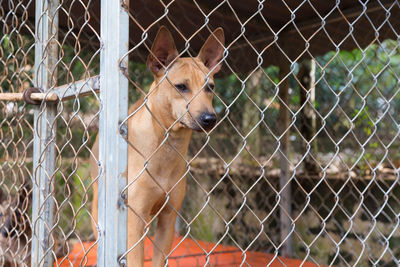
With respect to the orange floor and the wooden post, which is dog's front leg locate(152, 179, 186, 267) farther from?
the wooden post

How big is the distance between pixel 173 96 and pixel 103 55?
0.66 m

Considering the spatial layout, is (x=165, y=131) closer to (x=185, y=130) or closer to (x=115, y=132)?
(x=185, y=130)

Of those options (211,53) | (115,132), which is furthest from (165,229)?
(115,132)

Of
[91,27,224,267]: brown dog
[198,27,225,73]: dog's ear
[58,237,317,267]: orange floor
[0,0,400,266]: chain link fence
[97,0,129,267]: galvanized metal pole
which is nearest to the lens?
[97,0,129,267]: galvanized metal pole

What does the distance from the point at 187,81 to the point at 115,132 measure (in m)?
0.75

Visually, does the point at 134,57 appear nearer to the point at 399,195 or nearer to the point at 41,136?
the point at 41,136

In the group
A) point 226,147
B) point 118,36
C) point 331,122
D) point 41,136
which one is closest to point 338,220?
point 331,122

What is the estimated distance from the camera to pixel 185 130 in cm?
213

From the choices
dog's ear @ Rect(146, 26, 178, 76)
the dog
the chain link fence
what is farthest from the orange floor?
dog's ear @ Rect(146, 26, 178, 76)

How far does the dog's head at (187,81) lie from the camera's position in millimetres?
Answer: 1774

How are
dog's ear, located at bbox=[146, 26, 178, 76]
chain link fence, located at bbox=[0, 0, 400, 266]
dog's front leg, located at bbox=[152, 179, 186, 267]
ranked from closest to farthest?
chain link fence, located at bbox=[0, 0, 400, 266]
dog's ear, located at bbox=[146, 26, 178, 76]
dog's front leg, located at bbox=[152, 179, 186, 267]

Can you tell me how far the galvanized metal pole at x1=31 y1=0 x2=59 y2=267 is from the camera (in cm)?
179

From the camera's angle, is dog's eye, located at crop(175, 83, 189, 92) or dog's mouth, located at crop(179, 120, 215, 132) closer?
dog's mouth, located at crop(179, 120, 215, 132)

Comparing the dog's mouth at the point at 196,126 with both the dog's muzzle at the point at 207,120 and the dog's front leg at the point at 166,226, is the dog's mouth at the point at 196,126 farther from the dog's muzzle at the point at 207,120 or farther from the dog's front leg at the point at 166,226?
the dog's front leg at the point at 166,226
